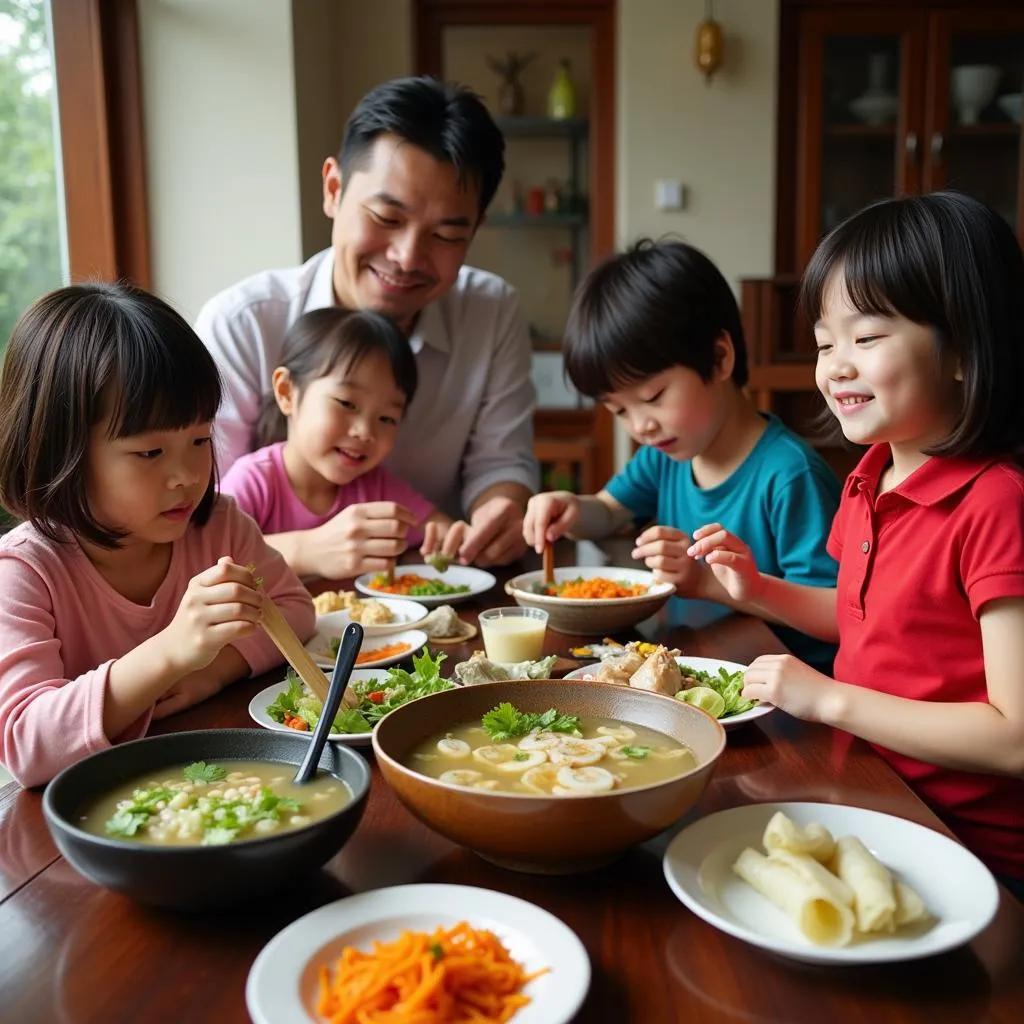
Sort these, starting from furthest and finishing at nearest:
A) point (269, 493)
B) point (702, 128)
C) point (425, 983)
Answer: point (702, 128) < point (269, 493) < point (425, 983)

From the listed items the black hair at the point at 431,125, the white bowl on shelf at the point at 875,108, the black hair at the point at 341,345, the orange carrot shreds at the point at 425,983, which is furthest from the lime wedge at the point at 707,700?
the white bowl on shelf at the point at 875,108

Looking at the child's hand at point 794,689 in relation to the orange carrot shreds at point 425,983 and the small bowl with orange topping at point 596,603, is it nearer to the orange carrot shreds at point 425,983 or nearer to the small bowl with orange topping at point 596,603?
the small bowl with orange topping at point 596,603

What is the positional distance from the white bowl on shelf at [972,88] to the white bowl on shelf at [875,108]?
287mm

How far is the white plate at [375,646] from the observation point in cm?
142

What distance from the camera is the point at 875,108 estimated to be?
16.1 feet

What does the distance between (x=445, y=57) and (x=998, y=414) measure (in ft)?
14.5

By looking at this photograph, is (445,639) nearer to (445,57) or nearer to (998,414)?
(998,414)

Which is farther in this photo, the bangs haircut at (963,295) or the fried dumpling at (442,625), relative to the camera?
the fried dumpling at (442,625)

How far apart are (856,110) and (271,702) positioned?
185 inches

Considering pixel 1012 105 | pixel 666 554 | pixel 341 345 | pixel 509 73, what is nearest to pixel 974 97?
pixel 1012 105

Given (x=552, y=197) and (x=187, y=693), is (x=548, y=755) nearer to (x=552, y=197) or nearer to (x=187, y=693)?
(x=187, y=693)

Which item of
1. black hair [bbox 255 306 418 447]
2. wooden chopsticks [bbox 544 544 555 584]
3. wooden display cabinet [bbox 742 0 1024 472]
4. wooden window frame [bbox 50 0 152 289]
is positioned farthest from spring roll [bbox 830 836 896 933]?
wooden display cabinet [bbox 742 0 1024 472]

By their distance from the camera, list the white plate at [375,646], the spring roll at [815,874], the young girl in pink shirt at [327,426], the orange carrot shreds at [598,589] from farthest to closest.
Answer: the young girl in pink shirt at [327,426] → the orange carrot shreds at [598,589] → the white plate at [375,646] → the spring roll at [815,874]

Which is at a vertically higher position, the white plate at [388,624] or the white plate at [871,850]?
the white plate at [871,850]
